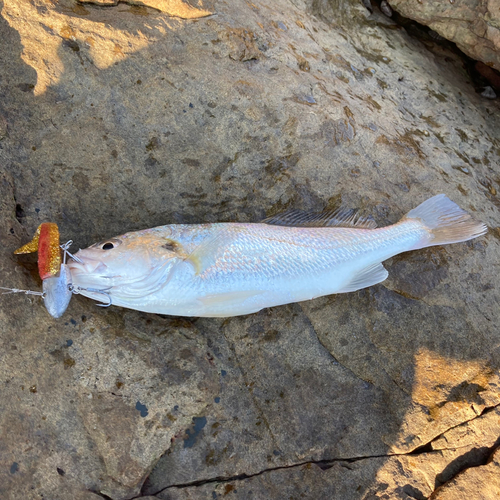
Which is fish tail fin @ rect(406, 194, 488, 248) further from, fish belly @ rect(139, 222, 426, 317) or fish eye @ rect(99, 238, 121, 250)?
fish eye @ rect(99, 238, 121, 250)

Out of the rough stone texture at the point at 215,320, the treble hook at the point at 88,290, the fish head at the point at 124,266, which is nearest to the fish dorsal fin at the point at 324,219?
the rough stone texture at the point at 215,320

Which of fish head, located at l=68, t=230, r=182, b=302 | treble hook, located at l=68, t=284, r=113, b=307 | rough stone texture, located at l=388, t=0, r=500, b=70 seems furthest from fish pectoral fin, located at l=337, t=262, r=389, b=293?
rough stone texture, located at l=388, t=0, r=500, b=70

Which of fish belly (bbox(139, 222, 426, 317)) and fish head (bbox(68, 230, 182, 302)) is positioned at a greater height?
fish belly (bbox(139, 222, 426, 317))

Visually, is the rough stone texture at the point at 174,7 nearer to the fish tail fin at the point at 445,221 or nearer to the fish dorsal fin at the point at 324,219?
the fish dorsal fin at the point at 324,219

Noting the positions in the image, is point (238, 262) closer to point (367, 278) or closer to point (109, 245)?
point (109, 245)

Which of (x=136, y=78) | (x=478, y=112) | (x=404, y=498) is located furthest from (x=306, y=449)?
(x=478, y=112)

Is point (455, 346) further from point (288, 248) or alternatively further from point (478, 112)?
point (478, 112)
